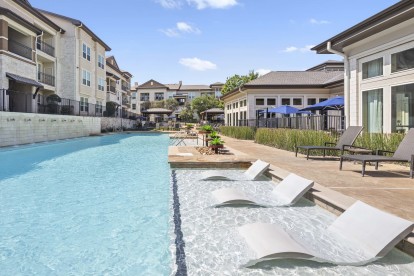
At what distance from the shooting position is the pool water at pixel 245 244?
10.8 feet

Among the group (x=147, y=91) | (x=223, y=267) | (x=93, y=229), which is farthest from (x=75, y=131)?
(x=147, y=91)

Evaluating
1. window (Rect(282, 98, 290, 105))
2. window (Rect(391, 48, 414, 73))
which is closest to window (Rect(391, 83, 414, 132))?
window (Rect(391, 48, 414, 73))

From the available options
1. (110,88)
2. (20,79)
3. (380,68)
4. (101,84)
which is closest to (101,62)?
(101,84)

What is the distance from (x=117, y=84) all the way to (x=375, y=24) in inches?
2012

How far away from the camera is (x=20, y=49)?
24.0 meters

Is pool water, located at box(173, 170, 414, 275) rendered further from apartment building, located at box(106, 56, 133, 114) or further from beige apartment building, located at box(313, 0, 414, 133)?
apartment building, located at box(106, 56, 133, 114)

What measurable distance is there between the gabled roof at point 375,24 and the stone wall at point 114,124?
1137 inches

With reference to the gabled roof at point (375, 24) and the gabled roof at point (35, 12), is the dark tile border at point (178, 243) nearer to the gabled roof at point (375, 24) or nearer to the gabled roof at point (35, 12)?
the gabled roof at point (375, 24)

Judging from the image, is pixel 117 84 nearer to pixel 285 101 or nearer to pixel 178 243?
pixel 285 101

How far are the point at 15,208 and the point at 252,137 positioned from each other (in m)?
17.4

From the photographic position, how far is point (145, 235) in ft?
15.2

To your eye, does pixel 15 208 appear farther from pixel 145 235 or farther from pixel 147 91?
pixel 147 91

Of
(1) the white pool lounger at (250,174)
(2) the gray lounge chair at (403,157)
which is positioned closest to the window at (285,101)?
(1) the white pool lounger at (250,174)

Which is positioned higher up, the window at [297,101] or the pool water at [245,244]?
the window at [297,101]
